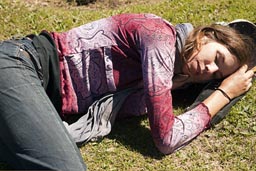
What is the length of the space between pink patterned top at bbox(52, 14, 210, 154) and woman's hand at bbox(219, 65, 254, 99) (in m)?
0.32

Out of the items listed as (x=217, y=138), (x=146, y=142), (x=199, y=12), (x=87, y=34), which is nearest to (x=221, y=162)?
(x=217, y=138)

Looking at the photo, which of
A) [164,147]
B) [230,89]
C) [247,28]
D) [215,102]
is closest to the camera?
[164,147]

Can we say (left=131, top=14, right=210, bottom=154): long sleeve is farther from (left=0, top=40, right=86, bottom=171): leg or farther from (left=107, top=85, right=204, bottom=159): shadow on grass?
(left=0, top=40, right=86, bottom=171): leg

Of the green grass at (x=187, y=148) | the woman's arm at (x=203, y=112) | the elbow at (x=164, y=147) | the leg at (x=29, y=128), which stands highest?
the leg at (x=29, y=128)

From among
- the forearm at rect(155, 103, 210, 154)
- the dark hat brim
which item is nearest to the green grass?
the forearm at rect(155, 103, 210, 154)

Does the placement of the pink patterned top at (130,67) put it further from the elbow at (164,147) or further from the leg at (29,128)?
the leg at (29,128)

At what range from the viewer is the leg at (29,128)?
328 cm

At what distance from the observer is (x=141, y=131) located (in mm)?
4215

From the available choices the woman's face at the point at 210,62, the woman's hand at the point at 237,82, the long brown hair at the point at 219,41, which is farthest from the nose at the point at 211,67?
the woman's hand at the point at 237,82

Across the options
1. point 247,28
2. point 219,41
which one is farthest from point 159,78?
point 247,28

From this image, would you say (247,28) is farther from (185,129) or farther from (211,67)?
(185,129)

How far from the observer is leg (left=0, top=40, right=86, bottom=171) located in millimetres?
3283

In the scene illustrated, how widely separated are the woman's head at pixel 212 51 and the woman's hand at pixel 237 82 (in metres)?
0.14

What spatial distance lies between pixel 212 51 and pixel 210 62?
0.29 feet
